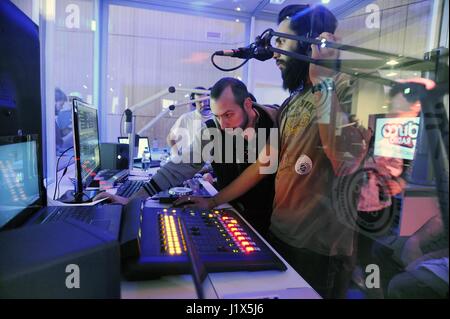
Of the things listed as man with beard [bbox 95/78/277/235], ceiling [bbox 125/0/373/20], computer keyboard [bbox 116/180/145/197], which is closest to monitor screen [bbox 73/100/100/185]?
computer keyboard [bbox 116/180/145/197]

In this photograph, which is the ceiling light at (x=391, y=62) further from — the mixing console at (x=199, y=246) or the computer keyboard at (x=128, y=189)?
the computer keyboard at (x=128, y=189)

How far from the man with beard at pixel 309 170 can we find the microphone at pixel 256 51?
118mm

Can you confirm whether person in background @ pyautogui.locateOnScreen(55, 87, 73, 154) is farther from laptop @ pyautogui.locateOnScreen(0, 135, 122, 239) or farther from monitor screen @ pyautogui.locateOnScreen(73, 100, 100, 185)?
laptop @ pyautogui.locateOnScreen(0, 135, 122, 239)

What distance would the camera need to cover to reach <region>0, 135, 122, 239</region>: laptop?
68cm

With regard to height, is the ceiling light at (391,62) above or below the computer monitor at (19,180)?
above

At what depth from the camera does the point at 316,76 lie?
1.07 m

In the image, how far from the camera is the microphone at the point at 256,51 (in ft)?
2.89

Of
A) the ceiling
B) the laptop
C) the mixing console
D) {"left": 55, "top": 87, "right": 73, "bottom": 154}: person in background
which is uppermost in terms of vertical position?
the ceiling

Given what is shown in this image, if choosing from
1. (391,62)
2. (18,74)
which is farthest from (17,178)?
(391,62)

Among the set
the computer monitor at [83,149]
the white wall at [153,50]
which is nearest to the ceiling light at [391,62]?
the computer monitor at [83,149]

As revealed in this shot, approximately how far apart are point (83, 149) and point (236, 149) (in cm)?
71
